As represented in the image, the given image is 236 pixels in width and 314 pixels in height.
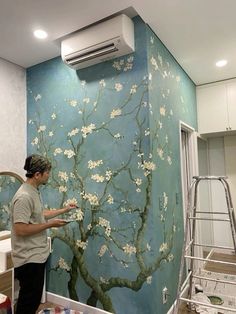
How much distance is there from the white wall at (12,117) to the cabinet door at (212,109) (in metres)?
2.59

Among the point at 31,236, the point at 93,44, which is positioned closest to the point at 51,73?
the point at 93,44

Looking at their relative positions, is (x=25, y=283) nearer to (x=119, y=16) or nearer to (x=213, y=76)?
(x=119, y=16)

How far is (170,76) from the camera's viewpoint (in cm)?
273

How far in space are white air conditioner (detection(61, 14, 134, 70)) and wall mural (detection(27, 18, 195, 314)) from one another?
0.09 metres

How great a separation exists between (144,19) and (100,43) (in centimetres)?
45

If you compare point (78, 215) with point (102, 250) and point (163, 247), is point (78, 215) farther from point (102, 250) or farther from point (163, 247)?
point (163, 247)

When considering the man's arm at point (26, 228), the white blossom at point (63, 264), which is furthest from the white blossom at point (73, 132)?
the white blossom at point (63, 264)

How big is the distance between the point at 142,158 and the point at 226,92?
2.21m

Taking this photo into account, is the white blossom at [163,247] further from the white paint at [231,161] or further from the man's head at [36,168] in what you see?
the white paint at [231,161]

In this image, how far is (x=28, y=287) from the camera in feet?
5.95

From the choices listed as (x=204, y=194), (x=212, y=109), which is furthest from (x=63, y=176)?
(x=204, y=194)

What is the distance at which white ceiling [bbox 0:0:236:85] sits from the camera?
6.50 ft

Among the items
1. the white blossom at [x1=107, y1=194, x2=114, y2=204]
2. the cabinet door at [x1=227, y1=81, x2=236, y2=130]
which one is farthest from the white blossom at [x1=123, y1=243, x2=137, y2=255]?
the cabinet door at [x1=227, y1=81, x2=236, y2=130]

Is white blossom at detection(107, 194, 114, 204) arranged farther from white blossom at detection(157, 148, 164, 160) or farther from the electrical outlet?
the electrical outlet
